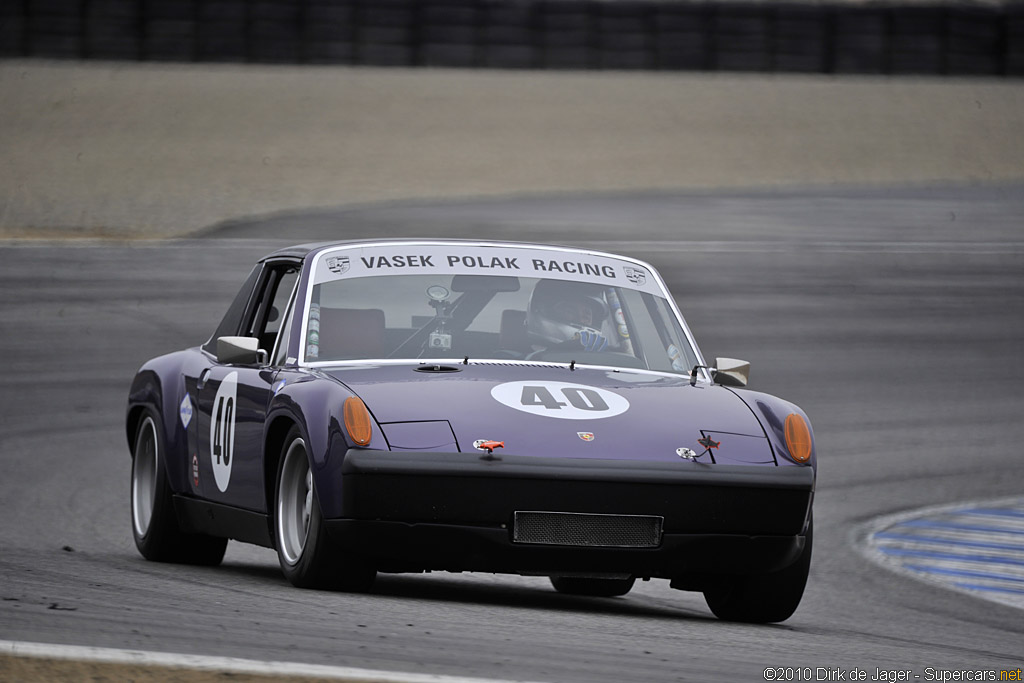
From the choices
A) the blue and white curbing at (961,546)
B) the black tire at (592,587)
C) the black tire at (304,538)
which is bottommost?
the blue and white curbing at (961,546)

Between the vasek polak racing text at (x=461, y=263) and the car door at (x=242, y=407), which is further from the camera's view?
the vasek polak racing text at (x=461, y=263)

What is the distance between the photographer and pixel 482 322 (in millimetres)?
6812

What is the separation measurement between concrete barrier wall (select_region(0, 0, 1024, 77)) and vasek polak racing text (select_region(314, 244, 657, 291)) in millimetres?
27985

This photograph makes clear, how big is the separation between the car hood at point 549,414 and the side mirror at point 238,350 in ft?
1.90

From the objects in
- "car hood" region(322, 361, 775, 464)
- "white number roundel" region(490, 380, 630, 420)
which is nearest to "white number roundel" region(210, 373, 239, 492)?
"car hood" region(322, 361, 775, 464)

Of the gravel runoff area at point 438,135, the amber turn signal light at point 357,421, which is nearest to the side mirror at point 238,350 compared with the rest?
the amber turn signal light at point 357,421

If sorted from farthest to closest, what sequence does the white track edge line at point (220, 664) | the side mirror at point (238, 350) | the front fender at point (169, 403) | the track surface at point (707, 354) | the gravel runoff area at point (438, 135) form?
the gravel runoff area at point (438, 135) < the front fender at point (169, 403) < the side mirror at point (238, 350) < the track surface at point (707, 354) < the white track edge line at point (220, 664)

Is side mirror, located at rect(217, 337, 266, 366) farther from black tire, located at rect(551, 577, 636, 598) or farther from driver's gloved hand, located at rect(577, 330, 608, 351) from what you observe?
black tire, located at rect(551, 577, 636, 598)

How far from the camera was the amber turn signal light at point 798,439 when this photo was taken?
6.09 m

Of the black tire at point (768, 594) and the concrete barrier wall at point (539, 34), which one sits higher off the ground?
the concrete barrier wall at point (539, 34)

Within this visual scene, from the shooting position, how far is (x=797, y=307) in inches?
727

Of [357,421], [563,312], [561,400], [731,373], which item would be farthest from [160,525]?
[731,373]

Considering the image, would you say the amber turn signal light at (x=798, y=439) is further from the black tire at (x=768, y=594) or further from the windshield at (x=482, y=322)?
the windshield at (x=482, y=322)

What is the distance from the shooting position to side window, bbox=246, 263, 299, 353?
755 centimetres
